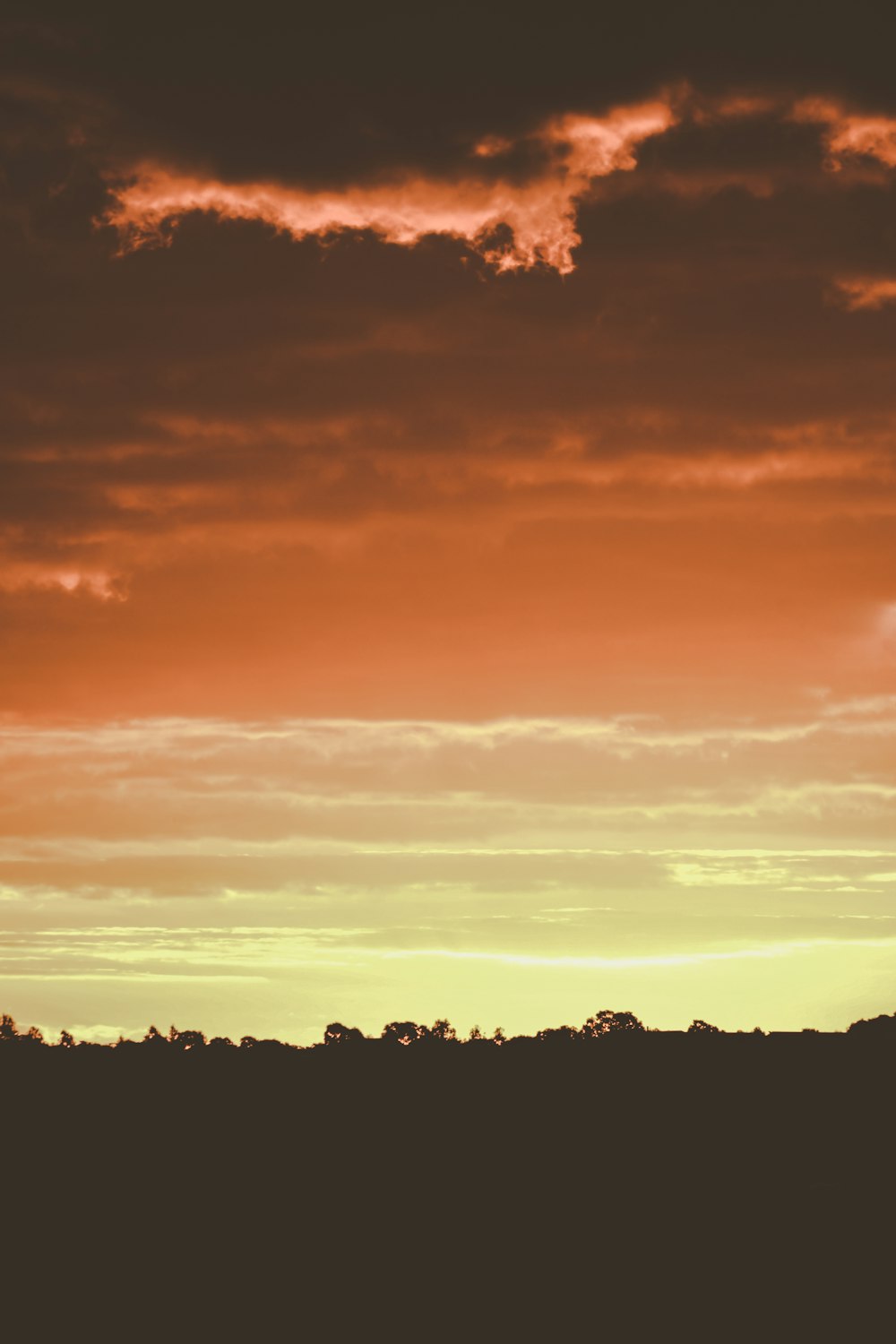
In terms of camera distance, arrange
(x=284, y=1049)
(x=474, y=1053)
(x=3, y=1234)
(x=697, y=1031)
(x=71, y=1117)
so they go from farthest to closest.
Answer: (x=697, y=1031) < (x=284, y=1049) < (x=474, y=1053) < (x=71, y=1117) < (x=3, y=1234)

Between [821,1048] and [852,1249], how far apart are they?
102 metres

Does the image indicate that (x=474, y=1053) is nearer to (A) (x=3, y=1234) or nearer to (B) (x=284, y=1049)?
(B) (x=284, y=1049)

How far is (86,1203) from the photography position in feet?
258

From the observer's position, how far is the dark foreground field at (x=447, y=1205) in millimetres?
57125

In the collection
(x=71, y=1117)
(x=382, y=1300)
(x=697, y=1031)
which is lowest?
(x=382, y=1300)

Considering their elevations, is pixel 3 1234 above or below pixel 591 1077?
below

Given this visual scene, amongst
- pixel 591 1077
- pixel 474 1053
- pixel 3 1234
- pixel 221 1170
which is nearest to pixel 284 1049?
pixel 474 1053

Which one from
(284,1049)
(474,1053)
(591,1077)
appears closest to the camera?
(591,1077)

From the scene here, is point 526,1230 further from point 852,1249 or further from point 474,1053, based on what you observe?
point 474,1053

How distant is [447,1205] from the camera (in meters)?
78.5

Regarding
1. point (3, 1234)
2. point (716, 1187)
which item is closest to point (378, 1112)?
point (716, 1187)

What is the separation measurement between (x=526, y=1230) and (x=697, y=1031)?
413 feet

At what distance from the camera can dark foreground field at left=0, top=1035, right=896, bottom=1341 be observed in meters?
57.1

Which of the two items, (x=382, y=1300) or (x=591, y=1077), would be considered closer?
(x=382, y=1300)
